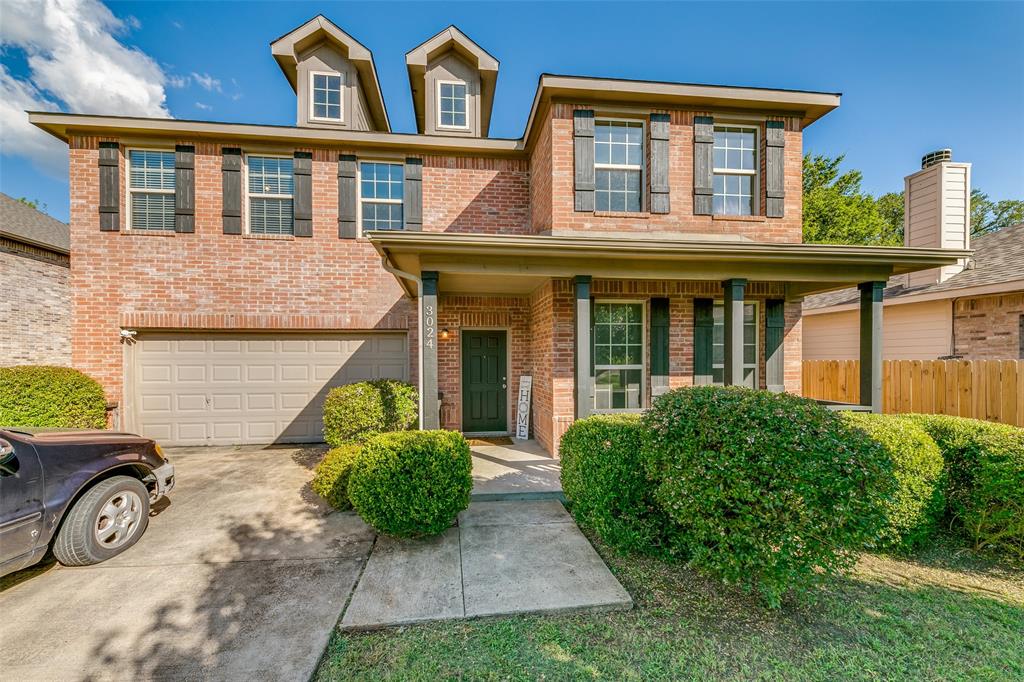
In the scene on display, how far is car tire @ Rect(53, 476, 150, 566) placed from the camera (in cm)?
310

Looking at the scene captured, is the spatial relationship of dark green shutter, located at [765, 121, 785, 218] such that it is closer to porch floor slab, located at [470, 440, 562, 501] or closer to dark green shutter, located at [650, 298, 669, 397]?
dark green shutter, located at [650, 298, 669, 397]

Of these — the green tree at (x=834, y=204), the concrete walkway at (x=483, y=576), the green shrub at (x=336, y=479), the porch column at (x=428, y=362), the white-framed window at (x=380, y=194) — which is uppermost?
the green tree at (x=834, y=204)

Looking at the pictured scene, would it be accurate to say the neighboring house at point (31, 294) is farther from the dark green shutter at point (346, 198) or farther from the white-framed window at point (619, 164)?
the white-framed window at point (619, 164)

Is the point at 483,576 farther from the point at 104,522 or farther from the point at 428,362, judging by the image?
the point at 104,522

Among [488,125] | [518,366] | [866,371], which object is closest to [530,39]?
[488,125]

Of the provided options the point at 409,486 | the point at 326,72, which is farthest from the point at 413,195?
the point at 409,486

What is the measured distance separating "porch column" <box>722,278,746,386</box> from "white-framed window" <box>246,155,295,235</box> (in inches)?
300

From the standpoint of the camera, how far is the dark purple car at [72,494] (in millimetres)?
2773

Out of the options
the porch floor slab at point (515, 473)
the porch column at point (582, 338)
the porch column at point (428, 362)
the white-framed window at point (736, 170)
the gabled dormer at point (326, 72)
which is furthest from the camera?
the gabled dormer at point (326, 72)

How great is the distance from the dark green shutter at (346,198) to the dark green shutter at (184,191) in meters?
2.57

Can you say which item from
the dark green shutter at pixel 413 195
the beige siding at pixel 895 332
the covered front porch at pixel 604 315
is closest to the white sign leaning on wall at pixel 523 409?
the covered front porch at pixel 604 315

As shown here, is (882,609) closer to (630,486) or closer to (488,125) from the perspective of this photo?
(630,486)

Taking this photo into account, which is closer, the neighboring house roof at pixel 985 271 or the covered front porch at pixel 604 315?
the covered front porch at pixel 604 315

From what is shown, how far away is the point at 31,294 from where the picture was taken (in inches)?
294
